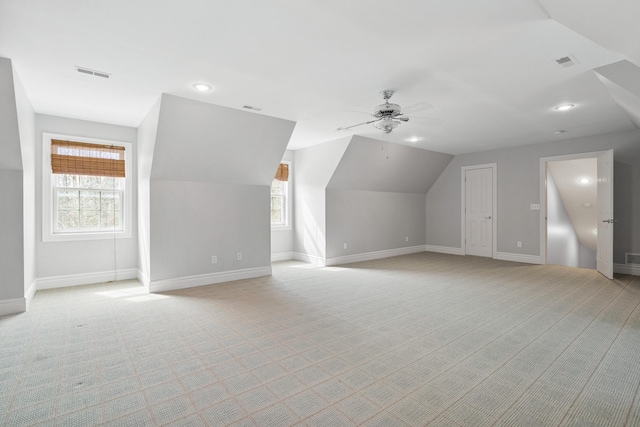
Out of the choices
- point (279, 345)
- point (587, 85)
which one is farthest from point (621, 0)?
point (279, 345)

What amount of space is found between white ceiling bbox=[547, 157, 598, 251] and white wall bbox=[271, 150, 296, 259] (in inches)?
226

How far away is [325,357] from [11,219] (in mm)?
3887

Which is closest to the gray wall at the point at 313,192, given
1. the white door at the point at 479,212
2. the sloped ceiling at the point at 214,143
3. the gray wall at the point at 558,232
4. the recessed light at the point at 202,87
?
the sloped ceiling at the point at 214,143

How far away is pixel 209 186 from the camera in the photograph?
16.5ft

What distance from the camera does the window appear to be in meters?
7.26

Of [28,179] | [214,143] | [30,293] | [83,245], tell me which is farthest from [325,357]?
[83,245]

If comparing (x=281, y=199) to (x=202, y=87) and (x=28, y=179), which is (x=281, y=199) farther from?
(x=28, y=179)

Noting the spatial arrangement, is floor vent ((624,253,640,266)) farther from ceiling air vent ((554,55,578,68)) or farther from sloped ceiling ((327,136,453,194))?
ceiling air vent ((554,55,578,68))

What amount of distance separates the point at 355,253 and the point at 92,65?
5.59 m

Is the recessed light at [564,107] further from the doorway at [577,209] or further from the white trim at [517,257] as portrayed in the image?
the white trim at [517,257]

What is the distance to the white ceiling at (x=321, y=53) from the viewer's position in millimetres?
2152

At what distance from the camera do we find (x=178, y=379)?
2270mm

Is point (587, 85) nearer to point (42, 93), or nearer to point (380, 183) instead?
point (380, 183)

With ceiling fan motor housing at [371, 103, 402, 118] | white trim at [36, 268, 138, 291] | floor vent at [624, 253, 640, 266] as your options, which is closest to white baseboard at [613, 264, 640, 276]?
floor vent at [624, 253, 640, 266]
